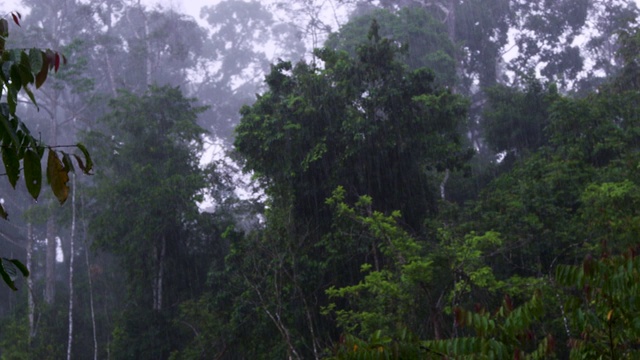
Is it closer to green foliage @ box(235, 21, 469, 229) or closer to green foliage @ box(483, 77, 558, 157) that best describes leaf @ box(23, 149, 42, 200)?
green foliage @ box(235, 21, 469, 229)

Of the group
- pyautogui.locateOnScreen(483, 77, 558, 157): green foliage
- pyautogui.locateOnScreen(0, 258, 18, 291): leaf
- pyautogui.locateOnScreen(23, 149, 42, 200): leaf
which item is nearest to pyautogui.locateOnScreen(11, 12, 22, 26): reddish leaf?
pyautogui.locateOnScreen(23, 149, 42, 200): leaf

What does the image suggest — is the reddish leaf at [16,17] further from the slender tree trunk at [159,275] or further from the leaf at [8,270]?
the slender tree trunk at [159,275]

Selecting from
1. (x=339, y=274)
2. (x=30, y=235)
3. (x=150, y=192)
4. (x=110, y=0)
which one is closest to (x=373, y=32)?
(x=339, y=274)

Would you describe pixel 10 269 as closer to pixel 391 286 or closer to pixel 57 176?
pixel 57 176

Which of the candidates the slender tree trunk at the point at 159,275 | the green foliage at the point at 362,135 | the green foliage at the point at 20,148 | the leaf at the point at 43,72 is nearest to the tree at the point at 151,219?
the slender tree trunk at the point at 159,275

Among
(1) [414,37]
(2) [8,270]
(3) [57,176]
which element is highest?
(1) [414,37]

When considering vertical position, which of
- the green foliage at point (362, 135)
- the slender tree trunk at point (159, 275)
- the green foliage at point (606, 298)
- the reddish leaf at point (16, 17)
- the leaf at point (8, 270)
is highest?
the green foliage at point (362, 135)

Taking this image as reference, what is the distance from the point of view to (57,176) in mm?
2252

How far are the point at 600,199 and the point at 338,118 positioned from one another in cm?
427

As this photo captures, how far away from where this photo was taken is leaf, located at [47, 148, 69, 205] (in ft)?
7.26

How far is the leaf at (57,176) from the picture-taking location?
221cm

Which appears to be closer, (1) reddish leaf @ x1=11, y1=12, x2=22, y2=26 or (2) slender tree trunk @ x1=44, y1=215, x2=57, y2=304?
(1) reddish leaf @ x1=11, y1=12, x2=22, y2=26

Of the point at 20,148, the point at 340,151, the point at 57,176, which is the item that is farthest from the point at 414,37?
the point at 20,148

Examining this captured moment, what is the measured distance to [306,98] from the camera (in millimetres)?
12000
